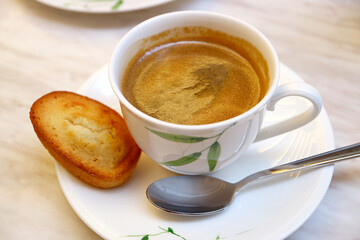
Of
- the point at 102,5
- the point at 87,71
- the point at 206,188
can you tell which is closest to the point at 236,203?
the point at 206,188

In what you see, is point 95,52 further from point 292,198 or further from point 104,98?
point 292,198

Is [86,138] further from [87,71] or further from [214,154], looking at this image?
[87,71]

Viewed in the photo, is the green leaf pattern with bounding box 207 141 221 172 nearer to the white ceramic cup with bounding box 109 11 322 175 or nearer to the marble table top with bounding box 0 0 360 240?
the white ceramic cup with bounding box 109 11 322 175

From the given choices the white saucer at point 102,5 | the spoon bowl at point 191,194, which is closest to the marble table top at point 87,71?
the white saucer at point 102,5

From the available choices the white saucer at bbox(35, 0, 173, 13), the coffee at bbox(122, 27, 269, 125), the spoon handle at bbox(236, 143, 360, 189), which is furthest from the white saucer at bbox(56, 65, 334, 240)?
the white saucer at bbox(35, 0, 173, 13)

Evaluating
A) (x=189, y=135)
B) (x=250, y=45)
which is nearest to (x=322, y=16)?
(x=250, y=45)

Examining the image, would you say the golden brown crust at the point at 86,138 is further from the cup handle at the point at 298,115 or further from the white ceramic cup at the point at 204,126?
the cup handle at the point at 298,115

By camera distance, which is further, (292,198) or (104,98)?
(104,98)
